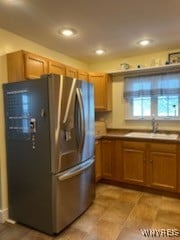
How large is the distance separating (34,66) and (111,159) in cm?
196

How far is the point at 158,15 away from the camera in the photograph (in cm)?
214

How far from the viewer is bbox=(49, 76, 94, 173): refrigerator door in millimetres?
2016

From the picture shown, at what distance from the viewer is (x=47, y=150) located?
6.70ft

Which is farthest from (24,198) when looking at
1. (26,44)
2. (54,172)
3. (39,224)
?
(26,44)

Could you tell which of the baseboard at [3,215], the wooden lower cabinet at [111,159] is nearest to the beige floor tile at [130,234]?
the wooden lower cabinet at [111,159]

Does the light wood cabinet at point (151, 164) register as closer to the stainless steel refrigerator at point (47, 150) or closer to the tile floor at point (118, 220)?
the tile floor at point (118, 220)

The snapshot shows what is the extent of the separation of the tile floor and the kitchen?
23 centimetres

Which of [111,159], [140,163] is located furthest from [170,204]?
[111,159]

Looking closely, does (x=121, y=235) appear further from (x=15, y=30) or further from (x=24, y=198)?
(x=15, y=30)

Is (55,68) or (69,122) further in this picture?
(55,68)

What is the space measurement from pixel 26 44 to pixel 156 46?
1.99 meters

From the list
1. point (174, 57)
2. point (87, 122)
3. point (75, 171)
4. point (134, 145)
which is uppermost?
point (174, 57)

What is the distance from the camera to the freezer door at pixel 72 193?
81.4 inches

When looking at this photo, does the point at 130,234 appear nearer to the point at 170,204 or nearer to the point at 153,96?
the point at 170,204
